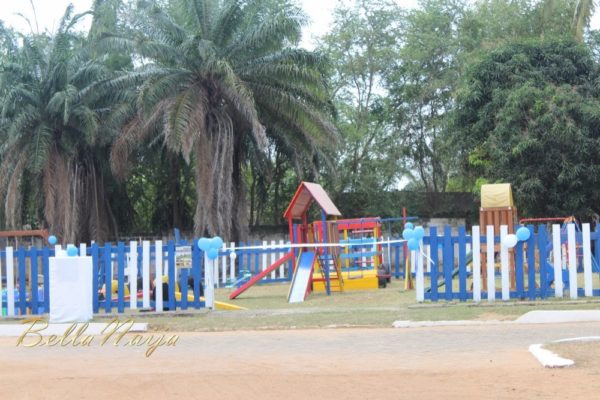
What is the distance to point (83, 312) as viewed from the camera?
15523mm

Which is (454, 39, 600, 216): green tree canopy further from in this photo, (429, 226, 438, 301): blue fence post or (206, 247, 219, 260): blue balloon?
(206, 247, 219, 260): blue balloon

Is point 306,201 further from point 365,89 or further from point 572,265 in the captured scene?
point 365,89

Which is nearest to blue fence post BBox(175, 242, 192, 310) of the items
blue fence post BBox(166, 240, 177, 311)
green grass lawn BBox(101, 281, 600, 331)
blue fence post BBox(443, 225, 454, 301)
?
blue fence post BBox(166, 240, 177, 311)

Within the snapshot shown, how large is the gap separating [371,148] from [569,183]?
11.8 meters

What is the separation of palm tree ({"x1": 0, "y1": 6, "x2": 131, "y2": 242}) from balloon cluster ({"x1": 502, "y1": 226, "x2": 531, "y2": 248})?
769 inches

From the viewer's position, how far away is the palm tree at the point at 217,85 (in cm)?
2920

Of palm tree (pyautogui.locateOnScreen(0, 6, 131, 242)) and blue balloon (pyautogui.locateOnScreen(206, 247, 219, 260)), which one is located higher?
palm tree (pyautogui.locateOnScreen(0, 6, 131, 242))

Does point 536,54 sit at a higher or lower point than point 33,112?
higher

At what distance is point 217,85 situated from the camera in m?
30.8

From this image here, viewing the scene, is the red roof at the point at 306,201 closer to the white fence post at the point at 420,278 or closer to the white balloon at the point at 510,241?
the white fence post at the point at 420,278

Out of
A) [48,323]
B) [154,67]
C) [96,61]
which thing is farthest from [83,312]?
[96,61]

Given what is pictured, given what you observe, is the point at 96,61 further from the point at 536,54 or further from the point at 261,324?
the point at 261,324

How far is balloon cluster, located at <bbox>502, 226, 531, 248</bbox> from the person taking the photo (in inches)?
616

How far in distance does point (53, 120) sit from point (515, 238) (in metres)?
22.4
